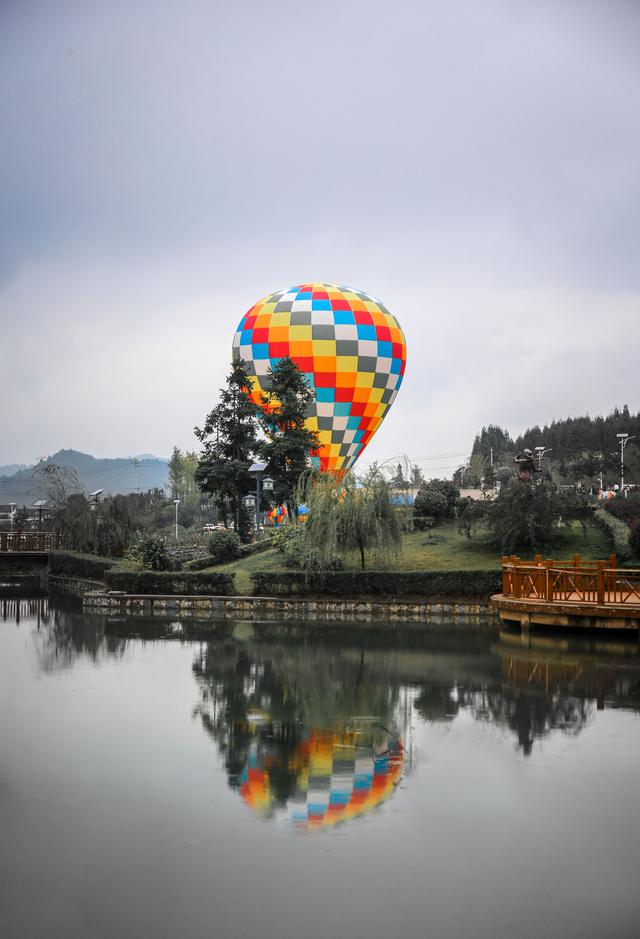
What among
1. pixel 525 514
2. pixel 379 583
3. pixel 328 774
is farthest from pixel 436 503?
pixel 328 774

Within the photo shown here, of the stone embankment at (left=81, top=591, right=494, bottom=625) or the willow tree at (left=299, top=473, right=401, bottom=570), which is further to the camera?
the willow tree at (left=299, top=473, right=401, bottom=570)

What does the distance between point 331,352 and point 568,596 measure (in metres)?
17.6

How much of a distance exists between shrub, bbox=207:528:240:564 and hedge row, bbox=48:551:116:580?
2.93m

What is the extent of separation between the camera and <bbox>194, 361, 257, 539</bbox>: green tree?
32562 millimetres

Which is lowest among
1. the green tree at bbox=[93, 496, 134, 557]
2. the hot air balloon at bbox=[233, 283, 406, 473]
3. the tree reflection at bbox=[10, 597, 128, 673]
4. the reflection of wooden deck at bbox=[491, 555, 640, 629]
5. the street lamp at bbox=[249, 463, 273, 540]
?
the tree reflection at bbox=[10, 597, 128, 673]

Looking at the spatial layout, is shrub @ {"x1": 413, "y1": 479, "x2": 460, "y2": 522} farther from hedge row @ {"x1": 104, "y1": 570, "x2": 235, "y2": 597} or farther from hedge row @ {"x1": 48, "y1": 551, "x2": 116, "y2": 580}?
hedge row @ {"x1": 48, "y1": 551, "x2": 116, "y2": 580}

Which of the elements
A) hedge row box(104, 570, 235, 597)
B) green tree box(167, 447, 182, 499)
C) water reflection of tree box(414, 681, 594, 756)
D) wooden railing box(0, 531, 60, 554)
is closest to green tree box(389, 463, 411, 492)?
hedge row box(104, 570, 235, 597)

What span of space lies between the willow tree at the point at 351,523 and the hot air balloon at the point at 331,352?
1056 centimetres

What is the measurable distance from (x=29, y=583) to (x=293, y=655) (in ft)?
70.4

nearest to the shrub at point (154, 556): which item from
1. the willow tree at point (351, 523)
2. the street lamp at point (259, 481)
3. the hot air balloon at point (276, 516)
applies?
the street lamp at point (259, 481)

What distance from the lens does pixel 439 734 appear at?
10.6 metres

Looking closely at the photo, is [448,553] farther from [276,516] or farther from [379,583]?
[276,516]

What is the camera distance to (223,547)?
2850 cm

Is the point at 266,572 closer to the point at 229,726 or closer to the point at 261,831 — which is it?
the point at 229,726
